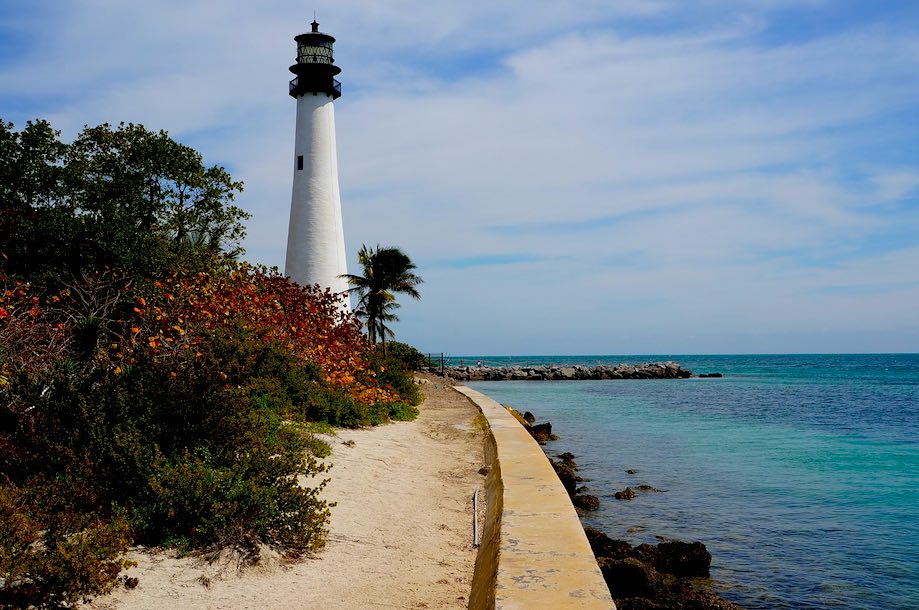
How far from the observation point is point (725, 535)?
9.29 m

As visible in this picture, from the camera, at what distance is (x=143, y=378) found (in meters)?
7.00

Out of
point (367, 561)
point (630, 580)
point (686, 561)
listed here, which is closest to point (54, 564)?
point (367, 561)

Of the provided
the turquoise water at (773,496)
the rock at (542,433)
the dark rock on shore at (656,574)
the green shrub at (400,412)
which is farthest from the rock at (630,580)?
the rock at (542,433)

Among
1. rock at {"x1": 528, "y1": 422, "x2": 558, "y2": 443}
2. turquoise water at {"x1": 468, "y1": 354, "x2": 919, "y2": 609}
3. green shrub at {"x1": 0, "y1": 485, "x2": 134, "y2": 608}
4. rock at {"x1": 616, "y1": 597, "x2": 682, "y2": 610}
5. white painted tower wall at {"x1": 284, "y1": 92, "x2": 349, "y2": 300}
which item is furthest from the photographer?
white painted tower wall at {"x1": 284, "y1": 92, "x2": 349, "y2": 300}

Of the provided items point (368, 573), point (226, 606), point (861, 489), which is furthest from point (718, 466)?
point (226, 606)

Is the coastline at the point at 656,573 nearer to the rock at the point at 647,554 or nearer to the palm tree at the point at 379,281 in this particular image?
the rock at the point at 647,554

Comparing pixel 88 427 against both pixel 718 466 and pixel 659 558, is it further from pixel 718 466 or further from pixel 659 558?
pixel 718 466

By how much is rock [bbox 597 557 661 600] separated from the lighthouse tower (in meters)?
19.4

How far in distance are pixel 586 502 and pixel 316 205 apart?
17.3 meters

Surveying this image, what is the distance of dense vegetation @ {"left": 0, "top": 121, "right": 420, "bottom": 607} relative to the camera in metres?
5.35

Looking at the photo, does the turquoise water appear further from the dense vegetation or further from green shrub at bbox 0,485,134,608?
green shrub at bbox 0,485,134,608

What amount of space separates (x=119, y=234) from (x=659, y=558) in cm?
1156

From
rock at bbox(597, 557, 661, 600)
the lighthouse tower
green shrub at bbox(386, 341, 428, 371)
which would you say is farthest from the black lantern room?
rock at bbox(597, 557, 661, 600)

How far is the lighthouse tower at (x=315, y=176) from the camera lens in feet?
81.4
